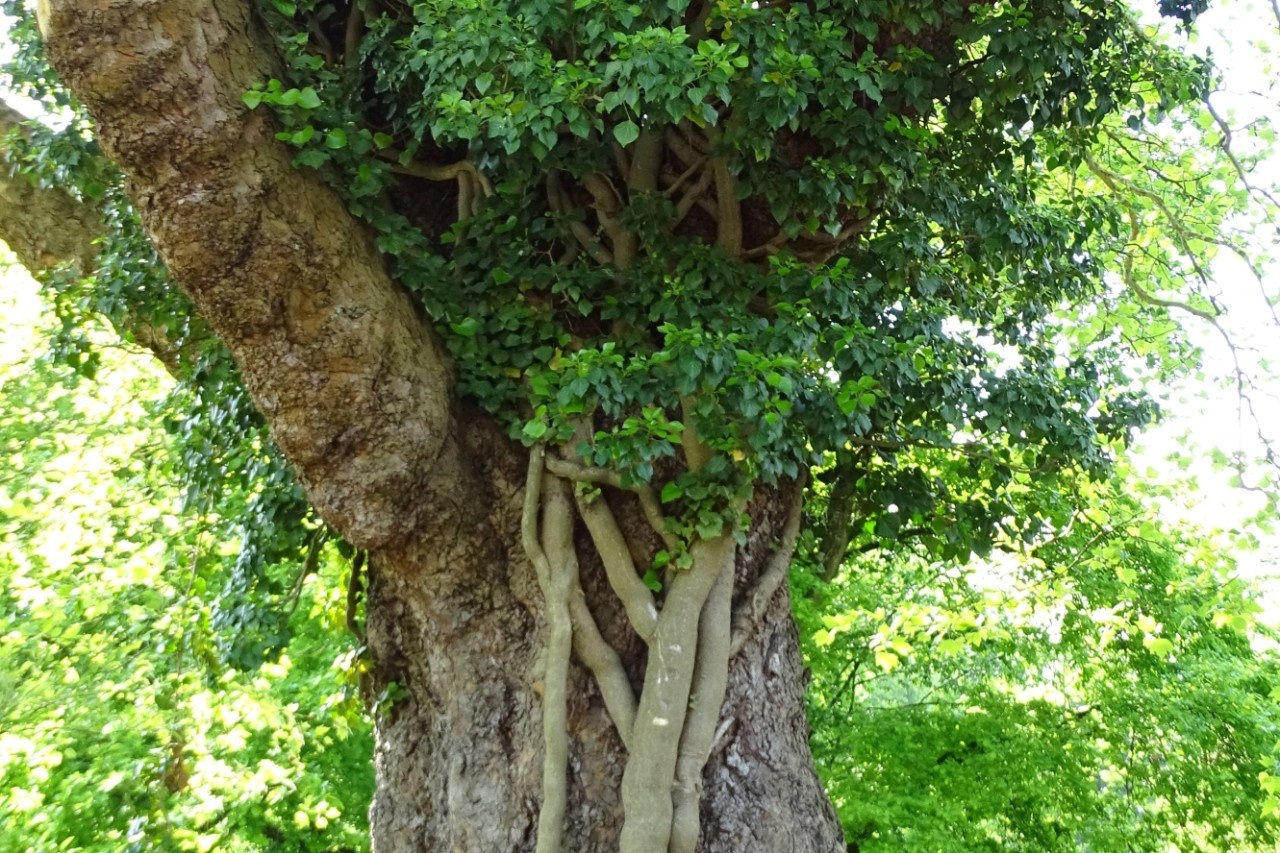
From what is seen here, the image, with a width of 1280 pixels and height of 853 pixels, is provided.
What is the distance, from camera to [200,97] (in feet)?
9.91

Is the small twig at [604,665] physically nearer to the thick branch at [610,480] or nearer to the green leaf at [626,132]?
the thick branch at [610,480]

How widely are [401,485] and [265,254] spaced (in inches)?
33.6

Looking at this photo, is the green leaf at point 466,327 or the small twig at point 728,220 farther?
the small twig at point 728,220

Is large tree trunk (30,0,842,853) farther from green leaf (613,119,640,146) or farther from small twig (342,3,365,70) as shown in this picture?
green leaf (613,119,640,146)

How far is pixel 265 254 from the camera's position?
10.5 feet

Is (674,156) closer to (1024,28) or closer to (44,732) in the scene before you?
(1024,28)

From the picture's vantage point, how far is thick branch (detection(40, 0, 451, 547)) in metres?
2.94

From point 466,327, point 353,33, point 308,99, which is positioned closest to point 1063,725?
point 466,327

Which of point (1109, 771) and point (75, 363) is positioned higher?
point (75, 363)

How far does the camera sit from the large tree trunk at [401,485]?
119 inches

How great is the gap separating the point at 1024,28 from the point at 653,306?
154 centimetres

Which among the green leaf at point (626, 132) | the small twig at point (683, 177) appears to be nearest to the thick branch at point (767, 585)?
the small twig at point (683, 177)

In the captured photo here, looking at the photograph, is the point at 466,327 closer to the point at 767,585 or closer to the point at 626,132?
the point at 626,132

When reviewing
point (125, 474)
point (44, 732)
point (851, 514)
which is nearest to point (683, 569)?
point (851, 514)
